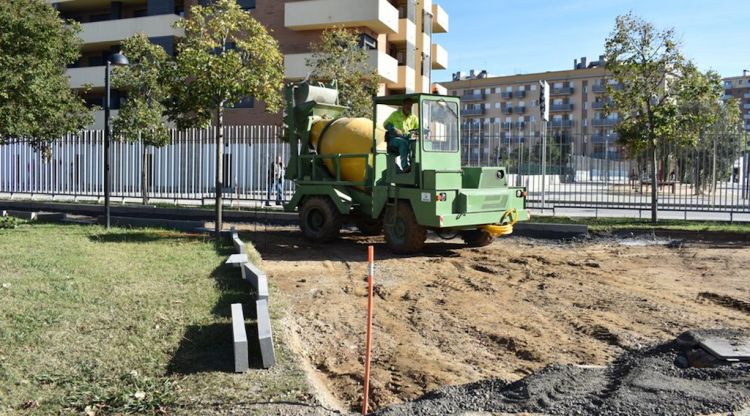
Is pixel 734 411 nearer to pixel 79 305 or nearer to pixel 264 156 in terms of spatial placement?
pixel 79 305

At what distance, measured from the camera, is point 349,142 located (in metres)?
12.9

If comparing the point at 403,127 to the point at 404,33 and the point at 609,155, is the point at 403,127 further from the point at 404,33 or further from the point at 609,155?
the point at 404,33

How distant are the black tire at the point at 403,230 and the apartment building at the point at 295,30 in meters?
20.5

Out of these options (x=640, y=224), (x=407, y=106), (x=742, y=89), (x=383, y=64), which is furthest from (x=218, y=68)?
(x=742, y=89)

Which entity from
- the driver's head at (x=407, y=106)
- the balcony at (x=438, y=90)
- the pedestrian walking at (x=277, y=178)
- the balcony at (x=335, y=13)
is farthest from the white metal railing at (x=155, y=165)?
the balcony at (x=335, y=13)

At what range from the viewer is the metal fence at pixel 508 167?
17062mm

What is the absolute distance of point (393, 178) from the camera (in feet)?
38.6

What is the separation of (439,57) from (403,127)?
3705 cm

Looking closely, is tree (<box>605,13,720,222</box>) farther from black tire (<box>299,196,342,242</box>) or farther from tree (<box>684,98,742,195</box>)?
black tire (<box>299,196,342,242</box>)

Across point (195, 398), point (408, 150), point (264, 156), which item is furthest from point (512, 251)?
point (264, 156)

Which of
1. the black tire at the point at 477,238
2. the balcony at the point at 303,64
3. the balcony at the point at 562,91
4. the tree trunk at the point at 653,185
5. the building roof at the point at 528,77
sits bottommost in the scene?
the black tire at the point at 477,238

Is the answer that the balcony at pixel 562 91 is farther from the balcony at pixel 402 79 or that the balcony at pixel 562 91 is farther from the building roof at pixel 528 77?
the balcony at pixel 402 79

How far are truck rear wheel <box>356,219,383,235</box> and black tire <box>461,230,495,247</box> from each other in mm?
1969

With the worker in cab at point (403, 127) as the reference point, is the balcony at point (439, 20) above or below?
above
